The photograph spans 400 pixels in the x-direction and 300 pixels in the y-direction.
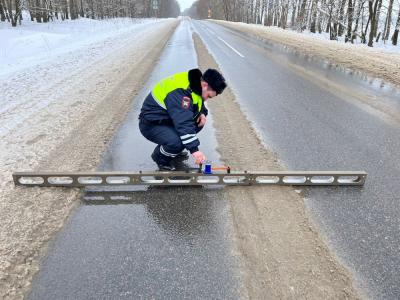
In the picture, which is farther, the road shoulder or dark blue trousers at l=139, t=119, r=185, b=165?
dark blue trousers at l=139, t=119, r=185, b=165

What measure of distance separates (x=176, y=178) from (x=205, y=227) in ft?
3.02

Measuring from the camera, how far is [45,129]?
5.53 metres

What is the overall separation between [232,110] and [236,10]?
292ft

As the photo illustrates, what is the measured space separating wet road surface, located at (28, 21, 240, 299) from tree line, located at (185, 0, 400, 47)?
93.9ft

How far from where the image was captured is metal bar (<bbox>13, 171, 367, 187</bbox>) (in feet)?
12.4

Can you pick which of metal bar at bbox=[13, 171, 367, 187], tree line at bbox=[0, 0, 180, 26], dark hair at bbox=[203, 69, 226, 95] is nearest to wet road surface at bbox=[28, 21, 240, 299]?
metal bar at bbox=[13, 171, 367, 187]

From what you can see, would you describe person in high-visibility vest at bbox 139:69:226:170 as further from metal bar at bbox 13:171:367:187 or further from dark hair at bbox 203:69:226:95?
metal bar at bbox 13:171:367:187

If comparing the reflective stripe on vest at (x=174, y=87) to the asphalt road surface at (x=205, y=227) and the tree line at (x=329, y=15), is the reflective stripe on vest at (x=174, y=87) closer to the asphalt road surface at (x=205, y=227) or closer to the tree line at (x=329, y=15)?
the asphalt road surface at (x=205, y=227)

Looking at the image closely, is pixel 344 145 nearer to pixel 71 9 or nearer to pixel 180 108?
pixel 180 108

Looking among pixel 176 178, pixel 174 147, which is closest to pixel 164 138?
pixel 174 147

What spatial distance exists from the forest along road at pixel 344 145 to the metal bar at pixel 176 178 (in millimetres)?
175

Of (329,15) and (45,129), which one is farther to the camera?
(329,15)

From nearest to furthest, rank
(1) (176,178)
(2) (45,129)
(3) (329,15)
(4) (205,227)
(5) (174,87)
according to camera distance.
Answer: (4) (205,227) < (5) (174,87) < (1) (176,178) < (2) (45,129) < (3) (329,15)

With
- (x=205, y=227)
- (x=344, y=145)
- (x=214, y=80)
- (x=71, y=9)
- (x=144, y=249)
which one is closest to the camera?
(x=144, y=249)
